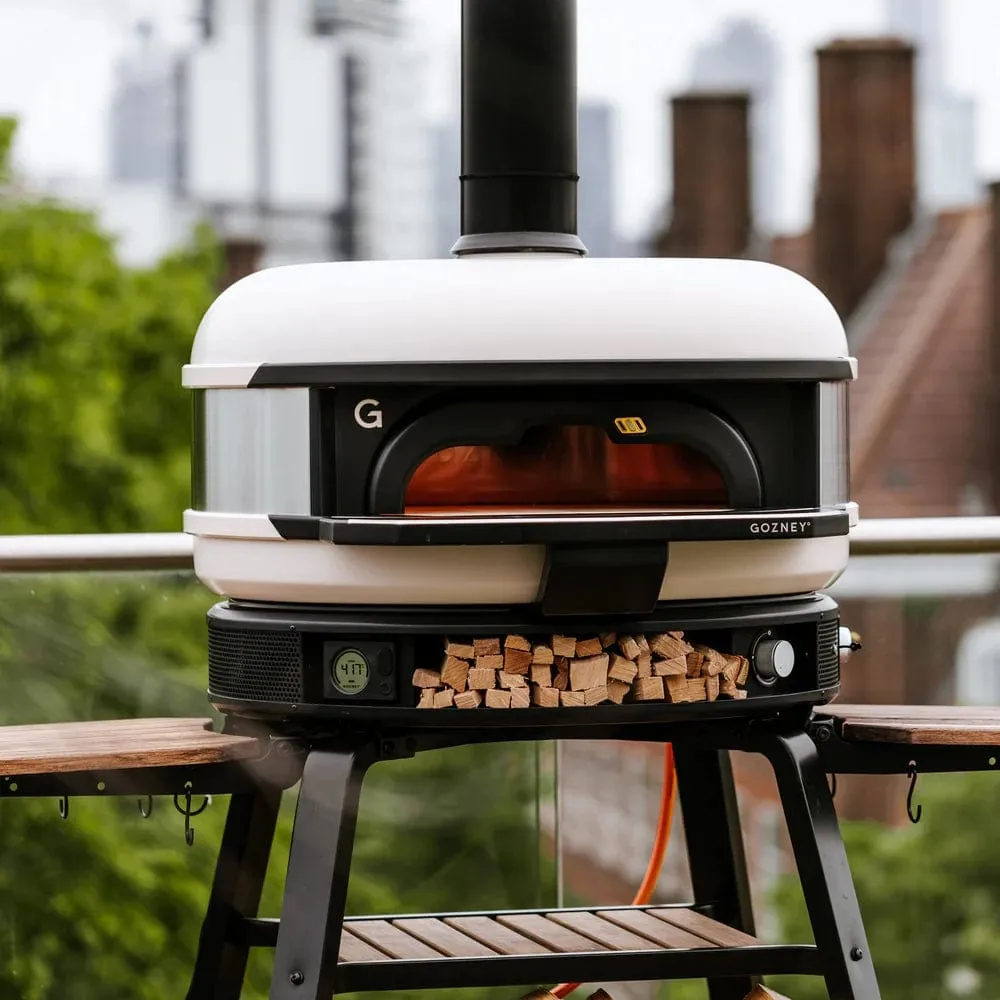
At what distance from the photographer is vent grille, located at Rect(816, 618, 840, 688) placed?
2.54 meters

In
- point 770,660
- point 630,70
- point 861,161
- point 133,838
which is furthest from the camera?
point 630,70

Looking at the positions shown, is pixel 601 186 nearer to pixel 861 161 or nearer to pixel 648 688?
pixel 861 161

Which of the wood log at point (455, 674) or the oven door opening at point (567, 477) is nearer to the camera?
the wood log at point (455, 674)

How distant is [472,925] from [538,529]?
789mm

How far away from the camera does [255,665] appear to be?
2.47 meters

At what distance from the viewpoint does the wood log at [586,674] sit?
7.80 feet

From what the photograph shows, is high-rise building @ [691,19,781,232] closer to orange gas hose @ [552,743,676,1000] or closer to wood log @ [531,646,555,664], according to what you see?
orange gas hose @ [552,743,676,1000]

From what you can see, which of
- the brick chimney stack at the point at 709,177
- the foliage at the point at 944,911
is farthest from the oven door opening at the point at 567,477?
the brick chimney stack at the point at 709,177

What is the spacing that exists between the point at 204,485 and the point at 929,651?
8.96 feet

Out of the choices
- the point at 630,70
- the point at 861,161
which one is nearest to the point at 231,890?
the point at 861,161

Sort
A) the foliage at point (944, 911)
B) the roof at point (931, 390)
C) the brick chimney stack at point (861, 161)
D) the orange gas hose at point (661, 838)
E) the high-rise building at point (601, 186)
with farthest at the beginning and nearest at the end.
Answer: the high-rise building at point (601, 186) → the roof at point (931, 390) → the brick chimney stack at point (861, 161) → the foliage at point (944, 911) → the orange gas hose at point (661, 838)

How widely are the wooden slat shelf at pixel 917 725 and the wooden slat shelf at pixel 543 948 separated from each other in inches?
12.1

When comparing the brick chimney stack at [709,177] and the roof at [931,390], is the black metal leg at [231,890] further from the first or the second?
the brick chimney stack at [709,177]

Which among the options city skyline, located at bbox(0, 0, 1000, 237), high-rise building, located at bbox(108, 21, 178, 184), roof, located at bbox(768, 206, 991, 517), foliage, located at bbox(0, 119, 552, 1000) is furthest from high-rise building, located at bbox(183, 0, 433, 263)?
foliage, located at bbox(0, 119, 552, 1000)
